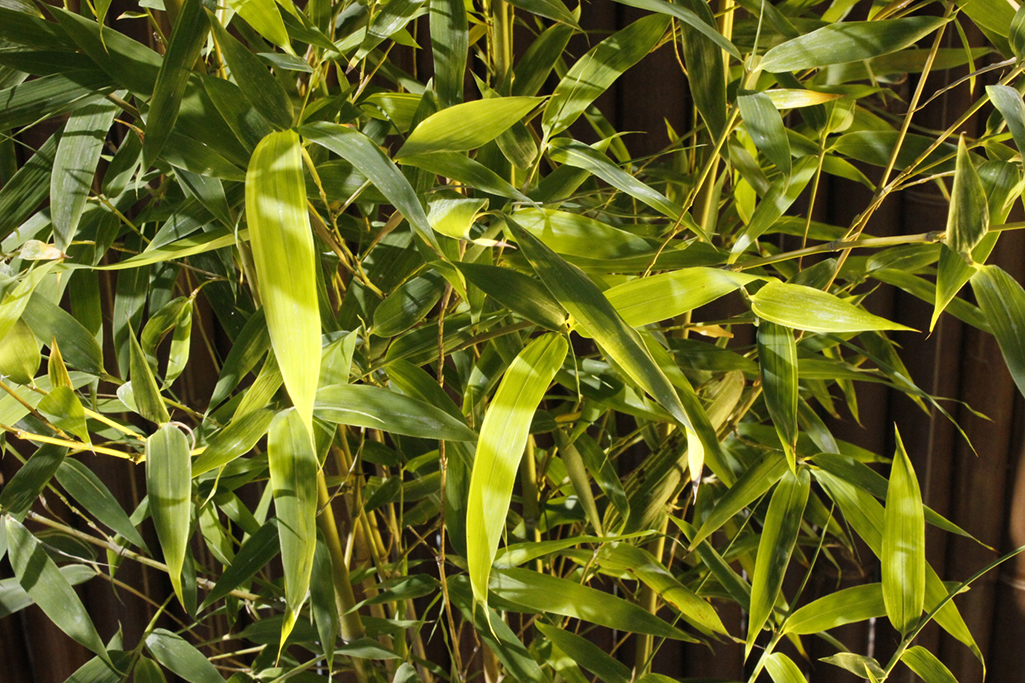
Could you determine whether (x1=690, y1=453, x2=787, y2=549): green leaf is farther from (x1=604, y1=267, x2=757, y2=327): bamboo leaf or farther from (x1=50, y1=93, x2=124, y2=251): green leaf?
(x1=50, y1=93, x2=124, y2=251): green leaf

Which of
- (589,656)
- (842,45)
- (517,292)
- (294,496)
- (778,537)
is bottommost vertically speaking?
(589,656)

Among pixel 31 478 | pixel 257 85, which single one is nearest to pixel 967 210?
pixel 257 85

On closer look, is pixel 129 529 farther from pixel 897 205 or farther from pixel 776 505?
pixel 897 205

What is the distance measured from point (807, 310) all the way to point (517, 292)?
0.57 feet

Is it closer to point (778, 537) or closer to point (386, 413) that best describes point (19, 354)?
point (386, 413)

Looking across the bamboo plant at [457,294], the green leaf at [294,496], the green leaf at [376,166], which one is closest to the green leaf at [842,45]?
the bamboo plant at [457,294]

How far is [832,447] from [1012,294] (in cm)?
28

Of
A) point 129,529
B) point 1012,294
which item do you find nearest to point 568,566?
point 129,529

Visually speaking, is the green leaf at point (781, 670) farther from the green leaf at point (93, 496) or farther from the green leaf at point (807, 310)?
the green leaf at point (93, 496)

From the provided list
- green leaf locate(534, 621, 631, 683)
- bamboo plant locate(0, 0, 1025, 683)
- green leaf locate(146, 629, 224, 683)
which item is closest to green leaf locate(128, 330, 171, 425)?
bamboo plant locate(0, 0, 1025, 683)

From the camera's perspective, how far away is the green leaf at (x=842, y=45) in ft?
1.44

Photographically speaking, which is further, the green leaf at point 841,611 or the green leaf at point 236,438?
the green leaf at point 841,611

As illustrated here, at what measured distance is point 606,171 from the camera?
458 mm

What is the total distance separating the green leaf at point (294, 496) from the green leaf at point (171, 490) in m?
0.05
